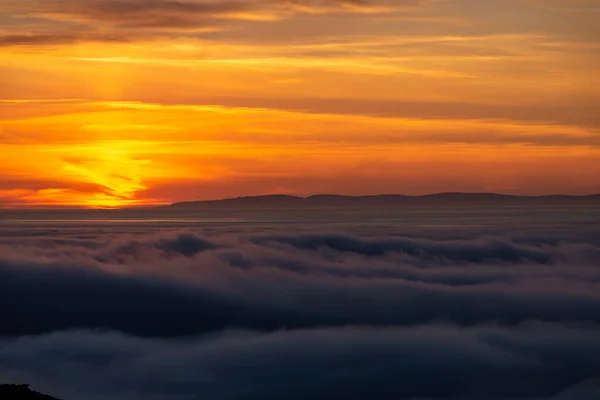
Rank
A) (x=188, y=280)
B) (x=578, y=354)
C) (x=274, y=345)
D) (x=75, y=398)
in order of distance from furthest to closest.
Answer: (x=188, y=280), (x=274, y=345), (x=578, y=354), (x=75, y=398)

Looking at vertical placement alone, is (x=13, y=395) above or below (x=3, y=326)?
above

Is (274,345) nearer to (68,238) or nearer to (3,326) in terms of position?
(3,326)

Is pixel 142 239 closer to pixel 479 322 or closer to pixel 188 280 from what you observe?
pixel 188 280

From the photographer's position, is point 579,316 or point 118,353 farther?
point 579,316

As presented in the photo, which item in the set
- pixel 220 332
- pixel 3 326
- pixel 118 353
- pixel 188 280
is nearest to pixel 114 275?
pixel 188 280

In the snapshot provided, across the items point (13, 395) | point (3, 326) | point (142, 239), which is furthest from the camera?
point (142, 239)

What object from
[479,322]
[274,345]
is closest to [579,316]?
[479,322]

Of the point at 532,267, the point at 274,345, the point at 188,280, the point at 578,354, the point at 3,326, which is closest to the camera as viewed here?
the point at 578,354

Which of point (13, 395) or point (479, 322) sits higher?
point (13, 395)

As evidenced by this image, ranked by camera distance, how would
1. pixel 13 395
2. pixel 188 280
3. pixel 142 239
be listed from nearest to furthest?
pixel 13 395, pixel 188 280, pixel 142 239
